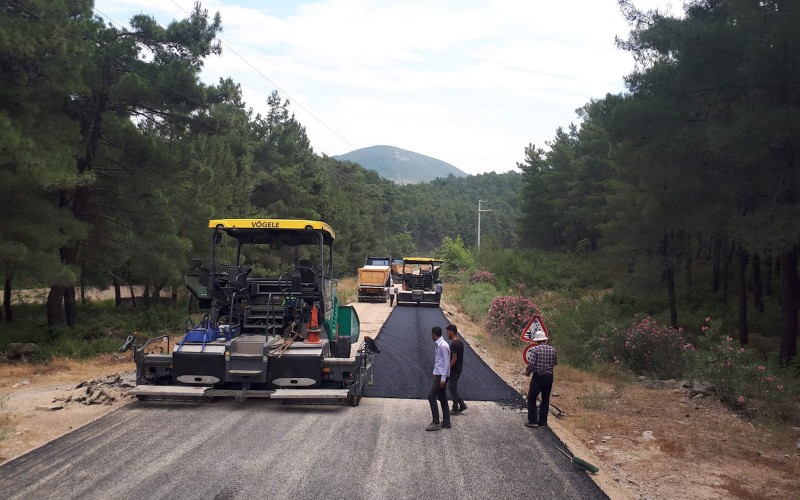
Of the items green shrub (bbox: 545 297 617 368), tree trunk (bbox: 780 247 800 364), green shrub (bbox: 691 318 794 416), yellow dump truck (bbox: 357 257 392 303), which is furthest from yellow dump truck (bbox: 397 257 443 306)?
green shrub (bbox: 691 318 794 416)

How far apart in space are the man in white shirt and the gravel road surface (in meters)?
2.06

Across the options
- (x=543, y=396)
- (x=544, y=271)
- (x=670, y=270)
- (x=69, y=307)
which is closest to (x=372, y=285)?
(x=670, y=270)

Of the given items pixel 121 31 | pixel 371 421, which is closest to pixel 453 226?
pixel 121 31

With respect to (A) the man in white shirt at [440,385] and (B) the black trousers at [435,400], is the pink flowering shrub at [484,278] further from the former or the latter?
(B) the black trousers at [435,400]

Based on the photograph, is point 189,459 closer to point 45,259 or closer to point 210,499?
point 210,499

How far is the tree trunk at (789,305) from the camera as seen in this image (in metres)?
Answer: 15.9

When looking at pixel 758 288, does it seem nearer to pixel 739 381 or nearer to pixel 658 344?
pixel 658 344

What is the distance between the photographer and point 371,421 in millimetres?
9188

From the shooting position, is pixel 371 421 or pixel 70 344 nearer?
pixel 371 421

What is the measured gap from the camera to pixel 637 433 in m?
9.23

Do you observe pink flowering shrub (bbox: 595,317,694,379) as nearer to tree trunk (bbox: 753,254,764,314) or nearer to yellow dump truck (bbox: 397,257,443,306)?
tree trunk (bbox: 753,254,764,314)

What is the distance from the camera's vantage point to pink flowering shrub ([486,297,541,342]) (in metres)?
21.0

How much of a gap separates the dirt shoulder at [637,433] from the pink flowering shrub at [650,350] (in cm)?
107

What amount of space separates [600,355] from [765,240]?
4.68m
